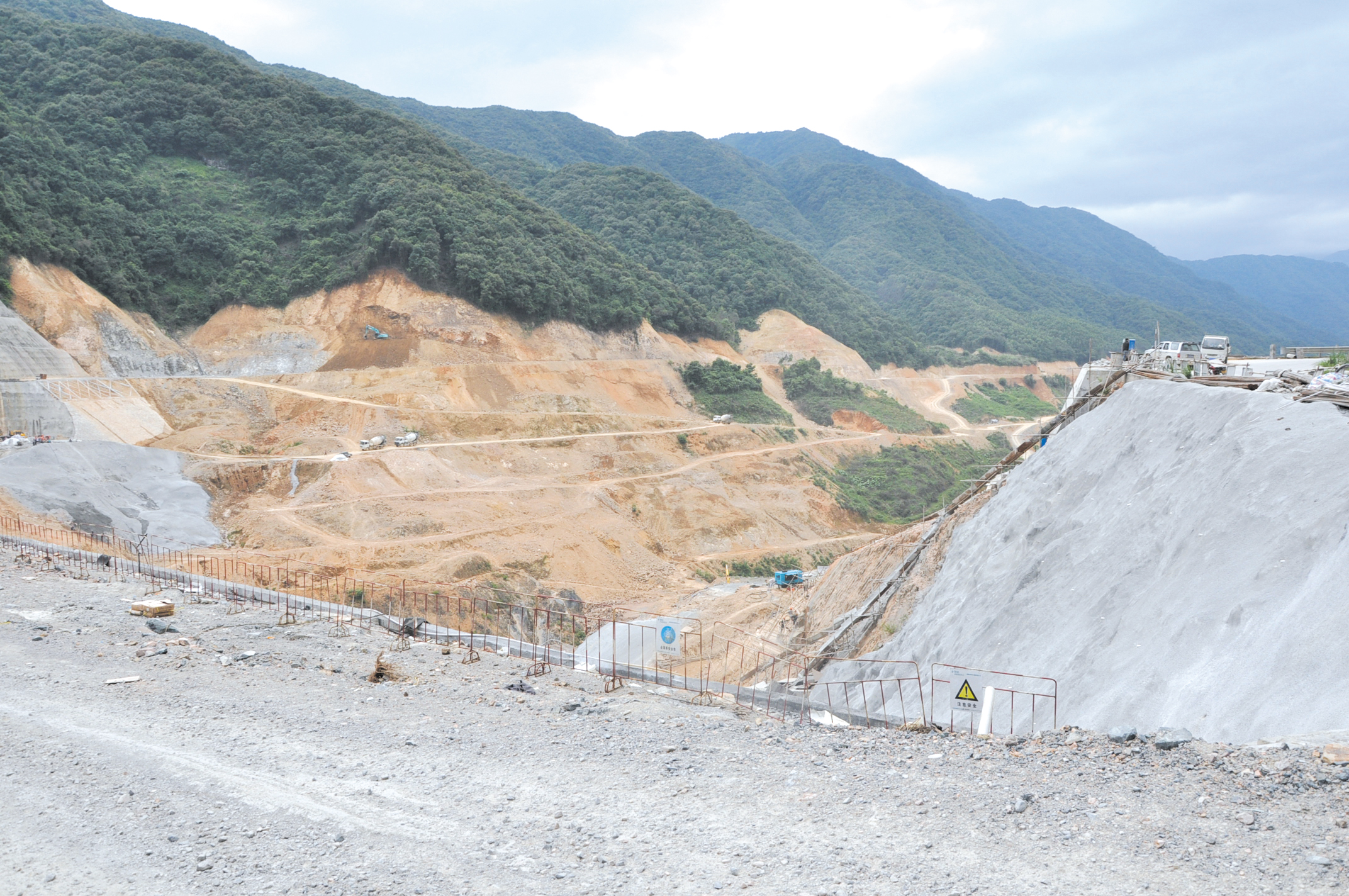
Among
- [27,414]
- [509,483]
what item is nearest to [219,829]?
[509,483]

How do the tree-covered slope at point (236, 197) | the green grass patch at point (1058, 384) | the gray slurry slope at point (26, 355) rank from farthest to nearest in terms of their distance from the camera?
1. the green grass patch at point (1058, 384)
2. the tree-covered slope at point (236, 197)
3. the gray slurry slope at point (26, 355)

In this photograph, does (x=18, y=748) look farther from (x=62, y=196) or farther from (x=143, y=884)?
(x=62, y=196)

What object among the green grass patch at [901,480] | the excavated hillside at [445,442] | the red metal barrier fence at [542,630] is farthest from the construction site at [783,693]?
the green grass patch at [901,480]

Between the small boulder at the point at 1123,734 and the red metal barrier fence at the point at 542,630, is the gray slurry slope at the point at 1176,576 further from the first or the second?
the red metal barrier fence at the point at 542,630

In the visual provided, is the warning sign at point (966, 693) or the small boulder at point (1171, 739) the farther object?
the warning sign at point (966, 693)

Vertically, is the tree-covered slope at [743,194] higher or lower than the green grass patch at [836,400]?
higher

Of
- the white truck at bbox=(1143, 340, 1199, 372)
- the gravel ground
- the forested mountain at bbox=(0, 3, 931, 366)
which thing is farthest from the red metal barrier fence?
the forested mountain at bbox=(0, 3, 931, 366)

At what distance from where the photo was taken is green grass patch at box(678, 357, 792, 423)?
60.1 metres

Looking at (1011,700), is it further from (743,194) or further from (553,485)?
(743,194)

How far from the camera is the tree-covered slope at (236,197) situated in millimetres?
50969

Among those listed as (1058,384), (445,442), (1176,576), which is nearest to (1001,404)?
(1058,384)

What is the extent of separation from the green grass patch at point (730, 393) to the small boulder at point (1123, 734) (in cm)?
4990

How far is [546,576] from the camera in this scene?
113 ft

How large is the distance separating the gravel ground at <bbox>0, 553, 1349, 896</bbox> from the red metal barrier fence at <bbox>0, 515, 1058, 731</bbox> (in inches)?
86.9
